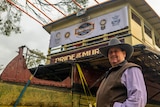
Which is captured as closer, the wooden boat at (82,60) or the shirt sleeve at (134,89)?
the shirt sleeve at (134,89)

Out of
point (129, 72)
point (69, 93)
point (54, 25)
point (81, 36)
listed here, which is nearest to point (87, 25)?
point (81, 36)

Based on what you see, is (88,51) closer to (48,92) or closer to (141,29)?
(141,29)

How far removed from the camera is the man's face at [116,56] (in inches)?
87.4

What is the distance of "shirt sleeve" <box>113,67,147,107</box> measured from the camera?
1765 mm

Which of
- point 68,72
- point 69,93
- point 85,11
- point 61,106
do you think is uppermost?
point 85,11

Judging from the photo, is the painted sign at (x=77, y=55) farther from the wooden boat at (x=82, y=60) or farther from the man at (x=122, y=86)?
the man at (x=122, y=86)

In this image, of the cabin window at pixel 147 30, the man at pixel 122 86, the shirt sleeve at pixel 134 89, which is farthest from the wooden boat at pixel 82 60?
the shirt sleeve at pixel 134 89

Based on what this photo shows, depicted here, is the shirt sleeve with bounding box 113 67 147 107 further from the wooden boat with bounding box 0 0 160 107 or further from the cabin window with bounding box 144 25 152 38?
the cabin window with bounding box 144 25 152 38

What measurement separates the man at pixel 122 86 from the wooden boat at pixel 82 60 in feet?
8.65

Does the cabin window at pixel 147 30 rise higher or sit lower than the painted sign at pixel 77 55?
higher

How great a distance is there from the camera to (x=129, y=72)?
78.0 inches

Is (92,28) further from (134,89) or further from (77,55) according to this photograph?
(134,89)

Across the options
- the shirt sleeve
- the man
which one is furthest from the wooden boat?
the shirt sleeve

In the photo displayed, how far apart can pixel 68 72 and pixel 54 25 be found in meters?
4.33
